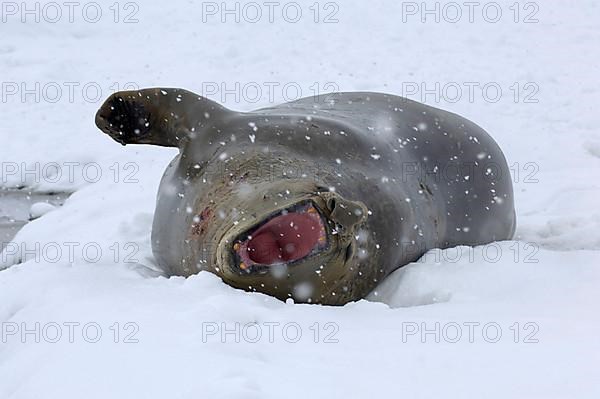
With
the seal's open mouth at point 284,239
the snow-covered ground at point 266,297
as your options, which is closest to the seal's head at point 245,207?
the seal's open mouth at point 284,239

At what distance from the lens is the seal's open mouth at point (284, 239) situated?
2.81 meters

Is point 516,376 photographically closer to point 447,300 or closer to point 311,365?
point 311,365

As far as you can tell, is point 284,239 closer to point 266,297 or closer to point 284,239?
point 284,239

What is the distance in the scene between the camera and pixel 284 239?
287 centimetres

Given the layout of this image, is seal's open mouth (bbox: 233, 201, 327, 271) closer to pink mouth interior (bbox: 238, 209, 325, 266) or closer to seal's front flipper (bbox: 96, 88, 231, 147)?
pink mouth interior (bbox: 238, 209, 325, 266)

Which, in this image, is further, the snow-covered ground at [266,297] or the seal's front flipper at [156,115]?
the seal's front flipper at [156,115]

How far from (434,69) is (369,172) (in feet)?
15.1

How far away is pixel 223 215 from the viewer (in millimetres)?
3211

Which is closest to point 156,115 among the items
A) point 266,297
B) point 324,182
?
point 324,182

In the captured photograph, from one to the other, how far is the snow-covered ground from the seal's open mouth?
0.47 ft

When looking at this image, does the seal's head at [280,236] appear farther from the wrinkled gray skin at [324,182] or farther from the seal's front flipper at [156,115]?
the seal's front flipper at [156,115]

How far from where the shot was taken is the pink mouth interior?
2.82 meters

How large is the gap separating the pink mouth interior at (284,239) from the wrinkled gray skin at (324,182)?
0.03m

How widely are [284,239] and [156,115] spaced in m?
1.29
